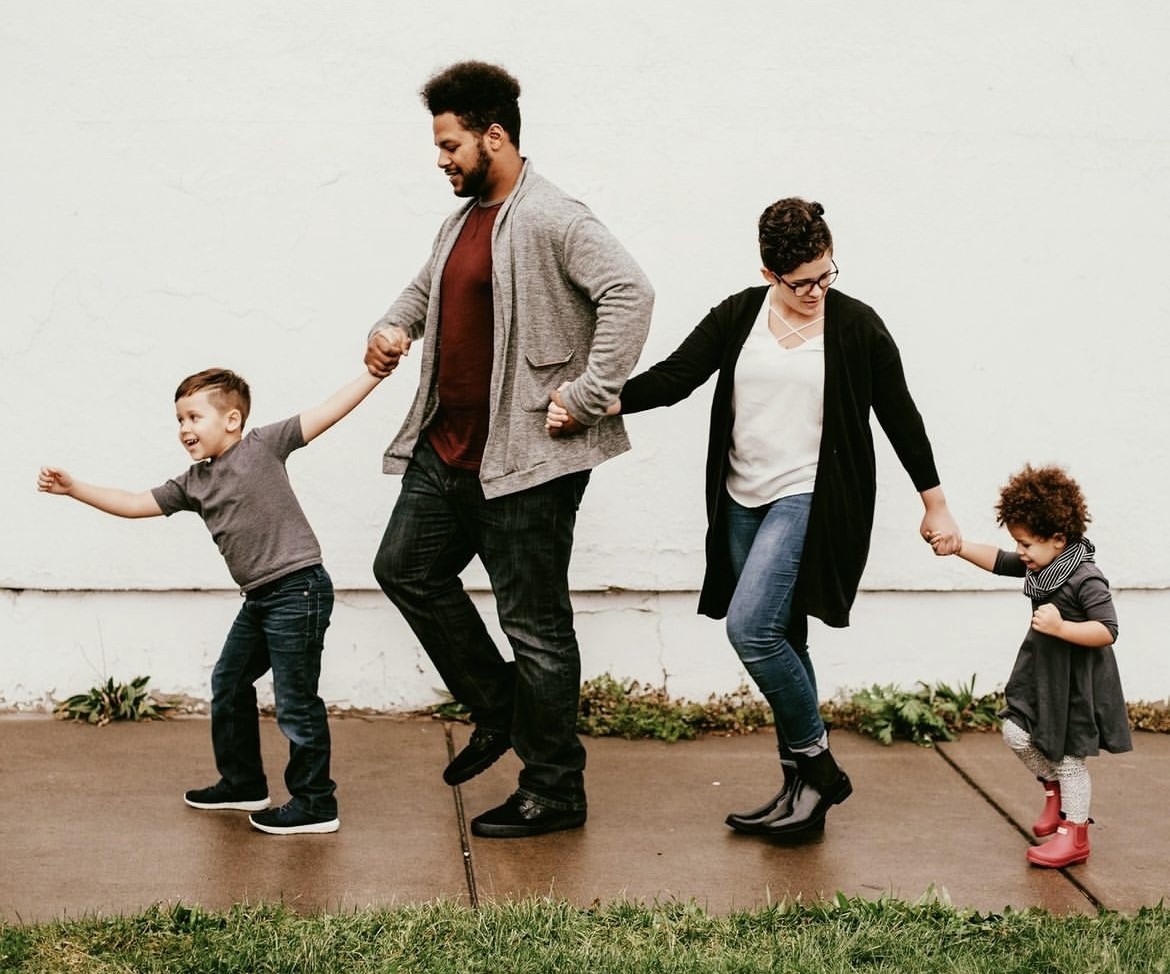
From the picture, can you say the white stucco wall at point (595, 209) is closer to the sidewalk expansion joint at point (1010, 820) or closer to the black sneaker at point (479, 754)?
the sidewalk expansion joint at point (1010, 820)

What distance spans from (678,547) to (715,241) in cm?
107

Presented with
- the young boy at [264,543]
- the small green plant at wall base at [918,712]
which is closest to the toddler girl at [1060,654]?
the small green plant at wall base at [918,712]

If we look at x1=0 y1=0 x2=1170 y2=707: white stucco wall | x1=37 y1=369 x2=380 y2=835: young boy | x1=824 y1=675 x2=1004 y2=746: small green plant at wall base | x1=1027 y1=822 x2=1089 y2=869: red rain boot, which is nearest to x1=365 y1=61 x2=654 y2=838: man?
x1=37 y1=369 x2=380 y2=835: young boy

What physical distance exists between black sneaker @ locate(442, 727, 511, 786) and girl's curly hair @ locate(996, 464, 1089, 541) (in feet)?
5.15

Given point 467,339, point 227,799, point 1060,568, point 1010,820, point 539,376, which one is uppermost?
point 467,339

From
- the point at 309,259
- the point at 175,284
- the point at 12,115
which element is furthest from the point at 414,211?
the point at 12,115

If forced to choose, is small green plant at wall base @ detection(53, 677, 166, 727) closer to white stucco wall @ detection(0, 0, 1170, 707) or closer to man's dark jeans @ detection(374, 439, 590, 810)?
white stucco wall @ detection(0, 0, 1170, 707)

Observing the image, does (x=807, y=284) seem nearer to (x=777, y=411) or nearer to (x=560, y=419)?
(x=777, y=411)

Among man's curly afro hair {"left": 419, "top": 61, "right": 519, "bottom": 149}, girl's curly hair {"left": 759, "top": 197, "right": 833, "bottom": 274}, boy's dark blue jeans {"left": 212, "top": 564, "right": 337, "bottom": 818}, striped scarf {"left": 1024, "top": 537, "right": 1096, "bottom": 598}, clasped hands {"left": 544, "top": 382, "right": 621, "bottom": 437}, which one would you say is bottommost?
boy's dark blue jeans {"left": 212, "top": 564, "right": 337, "bottom": 818}

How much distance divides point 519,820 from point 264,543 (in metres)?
1.04

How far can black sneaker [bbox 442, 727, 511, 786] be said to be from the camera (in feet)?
14.9

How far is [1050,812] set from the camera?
14.3ft

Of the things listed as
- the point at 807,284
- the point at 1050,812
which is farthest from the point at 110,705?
the point at 1050,812

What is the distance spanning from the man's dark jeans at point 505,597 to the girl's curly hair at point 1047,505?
1.17 m
